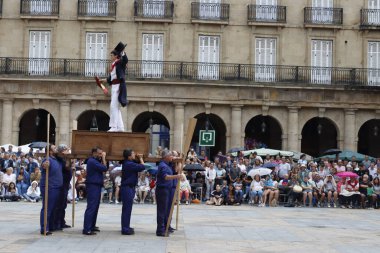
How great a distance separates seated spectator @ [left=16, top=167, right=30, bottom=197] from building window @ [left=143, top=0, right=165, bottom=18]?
557 inches

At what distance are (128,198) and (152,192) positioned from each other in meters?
13.1

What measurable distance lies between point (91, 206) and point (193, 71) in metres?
24.3

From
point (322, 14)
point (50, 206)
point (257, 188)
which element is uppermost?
point (322, 14)

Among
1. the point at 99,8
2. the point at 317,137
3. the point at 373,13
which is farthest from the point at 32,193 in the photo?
the point at 373,13

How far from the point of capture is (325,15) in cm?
4022

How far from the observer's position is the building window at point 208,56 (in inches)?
1556

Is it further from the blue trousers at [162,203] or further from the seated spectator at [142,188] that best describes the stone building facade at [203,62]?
the blue trousers at [162,203]

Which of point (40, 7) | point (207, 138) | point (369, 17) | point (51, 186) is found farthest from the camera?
point (369, 17)

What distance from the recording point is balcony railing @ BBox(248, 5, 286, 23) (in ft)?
131

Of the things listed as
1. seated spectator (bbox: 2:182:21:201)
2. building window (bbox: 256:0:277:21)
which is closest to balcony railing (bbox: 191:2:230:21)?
building window (bbox: 256:0:277:21)

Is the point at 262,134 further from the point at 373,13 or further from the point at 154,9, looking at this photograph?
the point at 154,9

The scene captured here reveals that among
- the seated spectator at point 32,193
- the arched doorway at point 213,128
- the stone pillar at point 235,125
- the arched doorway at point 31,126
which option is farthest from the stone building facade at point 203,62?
the seated spectator at point 32,193

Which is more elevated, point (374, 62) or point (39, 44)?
point (39, 44)

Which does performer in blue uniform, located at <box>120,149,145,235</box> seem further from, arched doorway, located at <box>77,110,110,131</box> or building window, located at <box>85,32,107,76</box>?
arched doorway, located at <box>77,110,110,131</box>
